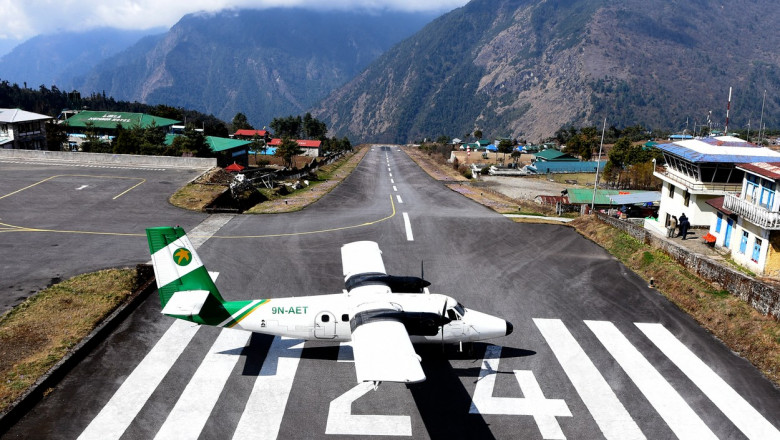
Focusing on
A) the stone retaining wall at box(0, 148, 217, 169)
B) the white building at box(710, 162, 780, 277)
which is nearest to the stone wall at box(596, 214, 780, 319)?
the white building at box(710, 162, 780, 277)

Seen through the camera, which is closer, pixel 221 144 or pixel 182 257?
pixel 182 257

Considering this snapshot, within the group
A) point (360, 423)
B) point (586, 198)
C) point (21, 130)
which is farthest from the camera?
point (21, 130)

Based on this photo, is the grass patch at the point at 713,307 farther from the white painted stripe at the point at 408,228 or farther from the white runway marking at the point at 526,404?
the white painted stripe at the point at 408,228

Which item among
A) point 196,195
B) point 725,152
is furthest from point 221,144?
point 725,152

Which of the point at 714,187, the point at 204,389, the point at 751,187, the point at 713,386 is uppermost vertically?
the point at 751,187

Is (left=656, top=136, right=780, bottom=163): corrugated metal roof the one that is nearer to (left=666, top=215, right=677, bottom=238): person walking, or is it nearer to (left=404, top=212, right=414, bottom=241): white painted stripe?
(left=666, top=215, right=677, bottom=238): person walking

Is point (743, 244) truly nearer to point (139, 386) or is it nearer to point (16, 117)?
point (139, 386)

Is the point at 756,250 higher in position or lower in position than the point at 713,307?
higher
